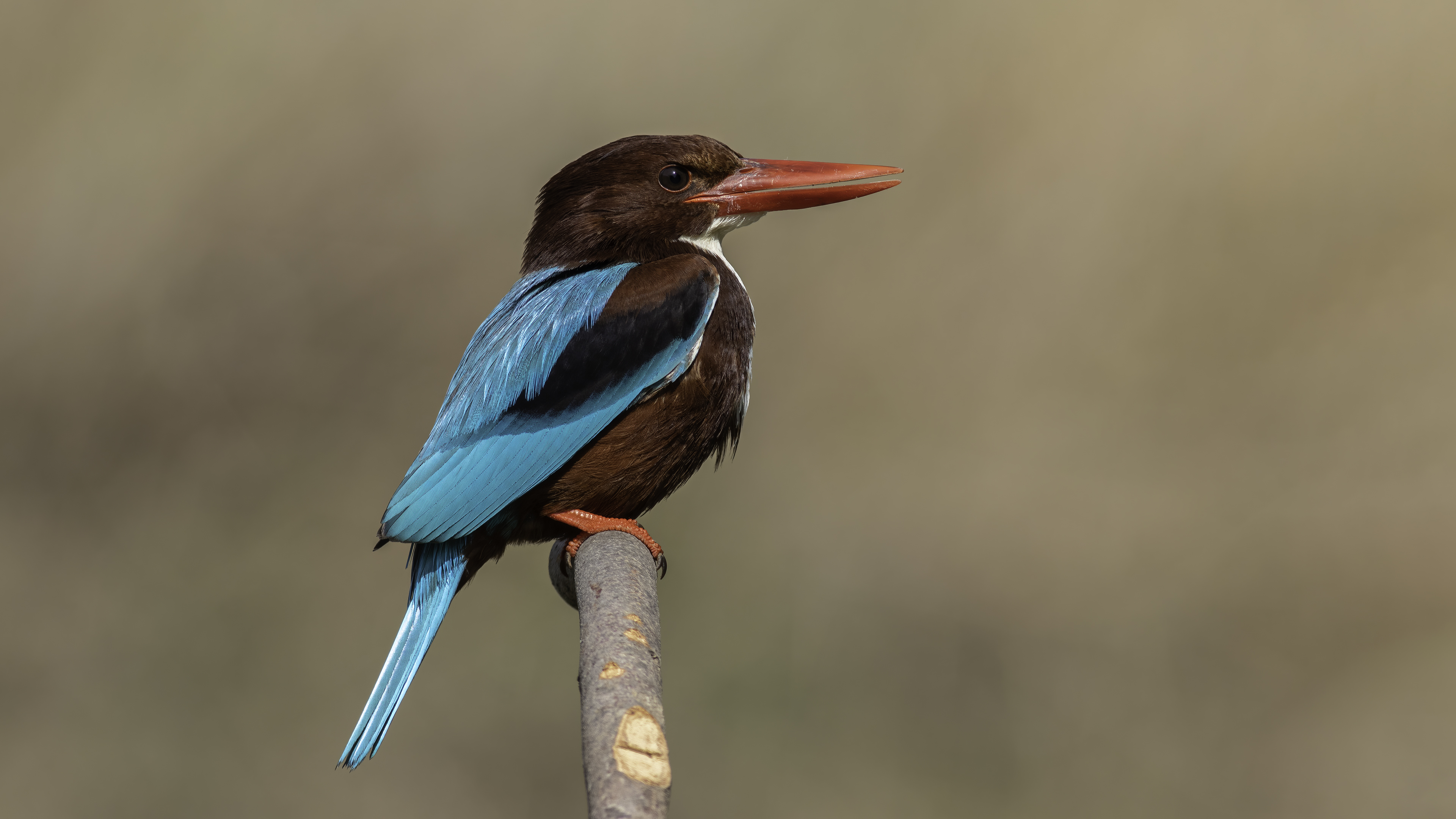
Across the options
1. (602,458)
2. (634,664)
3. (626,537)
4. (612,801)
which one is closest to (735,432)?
(602,458)

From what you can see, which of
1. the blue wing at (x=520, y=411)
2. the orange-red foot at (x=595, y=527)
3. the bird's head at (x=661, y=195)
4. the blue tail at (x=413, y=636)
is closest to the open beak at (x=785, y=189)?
the bird's head at (x=661, y=195)

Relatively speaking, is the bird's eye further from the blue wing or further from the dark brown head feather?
the blue wing

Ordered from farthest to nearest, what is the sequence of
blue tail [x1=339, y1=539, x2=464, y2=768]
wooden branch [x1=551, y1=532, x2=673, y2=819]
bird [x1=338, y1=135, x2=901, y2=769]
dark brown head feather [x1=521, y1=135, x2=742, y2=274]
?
1. dark brown head feather [x1=521, y1=135, x2=742, y2=274]
2. bird [x1=338, y1=135, x2=901, y2=769]
3. blue tail [x1=339, y1=539, x2=464, y2=768]
4. wooden branch [x1=551, y1=532, x2=673, y2=819]

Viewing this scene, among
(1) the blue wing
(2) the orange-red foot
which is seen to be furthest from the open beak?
(2) the orange-red foot

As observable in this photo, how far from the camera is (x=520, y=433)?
2006mm

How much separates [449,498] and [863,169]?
1047 mm

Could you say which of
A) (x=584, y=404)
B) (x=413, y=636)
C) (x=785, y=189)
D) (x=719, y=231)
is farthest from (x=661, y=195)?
(x=413, y=636)

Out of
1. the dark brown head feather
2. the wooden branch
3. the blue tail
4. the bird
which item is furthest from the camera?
the dark brown head feather

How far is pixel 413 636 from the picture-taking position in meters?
1.95

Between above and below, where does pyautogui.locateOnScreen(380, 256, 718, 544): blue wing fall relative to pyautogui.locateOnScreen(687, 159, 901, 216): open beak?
below

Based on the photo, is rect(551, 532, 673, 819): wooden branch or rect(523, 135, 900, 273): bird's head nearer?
rect(551, 532, 673, 819): wooden branch

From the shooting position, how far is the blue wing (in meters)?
1.93

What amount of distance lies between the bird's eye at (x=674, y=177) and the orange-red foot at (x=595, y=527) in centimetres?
68

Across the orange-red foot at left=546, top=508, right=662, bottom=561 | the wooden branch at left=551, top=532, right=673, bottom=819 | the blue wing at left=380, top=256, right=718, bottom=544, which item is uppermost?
the blue wing at left=380, top=256, right=718, bottom=544
